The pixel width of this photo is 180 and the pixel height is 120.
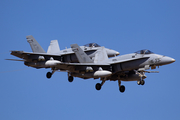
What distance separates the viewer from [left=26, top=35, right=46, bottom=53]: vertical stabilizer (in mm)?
47047

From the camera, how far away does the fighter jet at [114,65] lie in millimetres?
38844

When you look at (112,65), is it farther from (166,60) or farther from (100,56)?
(166,60)

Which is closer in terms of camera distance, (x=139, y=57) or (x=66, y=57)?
(x=139, y=57)

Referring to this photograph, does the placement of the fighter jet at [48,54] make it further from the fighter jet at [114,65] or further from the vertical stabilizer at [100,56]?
the vertical stabilizer at [100,56]

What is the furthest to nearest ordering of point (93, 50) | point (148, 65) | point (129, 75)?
point (93, 50), point (129, 75), point (148, 65)

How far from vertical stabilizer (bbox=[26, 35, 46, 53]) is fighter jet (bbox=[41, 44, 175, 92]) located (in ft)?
13.1

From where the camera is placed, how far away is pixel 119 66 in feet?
132

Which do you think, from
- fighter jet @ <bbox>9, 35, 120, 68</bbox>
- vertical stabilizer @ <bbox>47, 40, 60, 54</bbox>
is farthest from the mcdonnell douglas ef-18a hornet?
vertical stabilizer @ <bbox>47, 40, 60, 54</bbox>

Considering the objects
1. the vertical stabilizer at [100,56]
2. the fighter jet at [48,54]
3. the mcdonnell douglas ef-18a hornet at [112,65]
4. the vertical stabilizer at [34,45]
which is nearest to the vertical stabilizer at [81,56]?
the mcdonnell douglas ef-18a hornet at [112,65]

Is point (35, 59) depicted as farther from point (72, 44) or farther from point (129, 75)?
point (129, 75)

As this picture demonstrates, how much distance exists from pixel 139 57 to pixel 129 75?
3.53 metres

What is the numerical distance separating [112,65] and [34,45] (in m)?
11.2

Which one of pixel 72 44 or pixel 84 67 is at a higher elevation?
pixel 72 44

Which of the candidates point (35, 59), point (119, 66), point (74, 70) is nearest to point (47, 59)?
point (35, 59)
